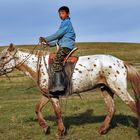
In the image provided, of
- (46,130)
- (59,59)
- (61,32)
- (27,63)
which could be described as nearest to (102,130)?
(46,130)

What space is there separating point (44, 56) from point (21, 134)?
259cm

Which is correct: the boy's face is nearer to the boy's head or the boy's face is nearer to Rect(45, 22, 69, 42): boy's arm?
the boy's head

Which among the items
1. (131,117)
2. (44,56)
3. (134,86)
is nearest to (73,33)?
(44,56)

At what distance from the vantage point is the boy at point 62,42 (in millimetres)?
14336

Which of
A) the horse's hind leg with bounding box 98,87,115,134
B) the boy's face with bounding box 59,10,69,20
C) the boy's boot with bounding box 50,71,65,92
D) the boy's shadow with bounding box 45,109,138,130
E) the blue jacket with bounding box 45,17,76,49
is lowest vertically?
the boy's shadow with bounding box 45,109,138,130

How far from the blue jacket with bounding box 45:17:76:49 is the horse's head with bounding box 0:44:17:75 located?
1364 millimetres

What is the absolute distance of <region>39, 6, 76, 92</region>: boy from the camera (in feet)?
47.0

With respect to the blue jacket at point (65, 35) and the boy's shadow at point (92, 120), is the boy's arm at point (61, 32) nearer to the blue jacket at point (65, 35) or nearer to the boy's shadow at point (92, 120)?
the blue jacket at point (65, 35)

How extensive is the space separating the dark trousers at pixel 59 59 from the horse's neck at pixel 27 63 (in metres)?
0.83

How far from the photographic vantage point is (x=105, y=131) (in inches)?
583

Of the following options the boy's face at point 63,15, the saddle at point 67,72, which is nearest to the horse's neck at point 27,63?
the saddle at point 67,72

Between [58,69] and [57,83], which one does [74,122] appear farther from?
[58,69]

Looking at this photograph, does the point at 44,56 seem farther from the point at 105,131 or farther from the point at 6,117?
the point at 6,117

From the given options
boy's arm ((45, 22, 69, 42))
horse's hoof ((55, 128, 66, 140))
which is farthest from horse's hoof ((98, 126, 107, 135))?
boy's arm ((45, 22, 69, 42))
